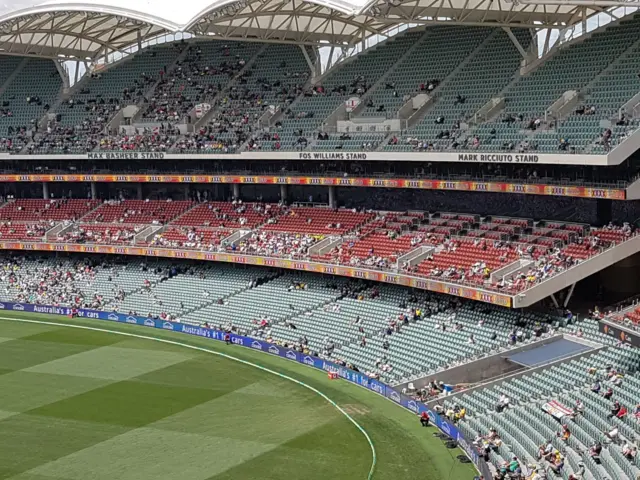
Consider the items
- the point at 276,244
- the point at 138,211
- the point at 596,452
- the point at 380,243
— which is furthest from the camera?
the point at 138,211

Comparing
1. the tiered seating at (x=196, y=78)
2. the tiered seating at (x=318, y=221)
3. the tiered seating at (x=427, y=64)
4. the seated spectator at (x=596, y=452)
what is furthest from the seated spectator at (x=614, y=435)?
the tiered seating at (x=196, y=78)

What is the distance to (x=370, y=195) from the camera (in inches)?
2323

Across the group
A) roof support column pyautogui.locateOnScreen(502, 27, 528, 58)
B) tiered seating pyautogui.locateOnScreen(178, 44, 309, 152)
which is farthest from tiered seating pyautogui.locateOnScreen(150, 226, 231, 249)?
roof support column pyautogui.locateOnScreen(502, 27, 528, 58)

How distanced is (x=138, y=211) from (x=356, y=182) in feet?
64.7

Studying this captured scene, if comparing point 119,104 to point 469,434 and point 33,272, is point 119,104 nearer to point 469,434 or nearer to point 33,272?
point 33,272

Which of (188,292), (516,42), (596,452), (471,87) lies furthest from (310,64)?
(596,452)

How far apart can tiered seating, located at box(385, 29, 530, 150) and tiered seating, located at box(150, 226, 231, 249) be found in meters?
14.0

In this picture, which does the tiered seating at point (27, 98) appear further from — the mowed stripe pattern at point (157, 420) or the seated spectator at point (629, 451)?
the seated spectator at point (629, 451)

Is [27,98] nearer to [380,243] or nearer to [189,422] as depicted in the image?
[380,243]

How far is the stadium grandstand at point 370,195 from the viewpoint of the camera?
1519 inches

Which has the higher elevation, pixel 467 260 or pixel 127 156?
pixel 127 156

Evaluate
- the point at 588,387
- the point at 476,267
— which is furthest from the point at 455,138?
the point at 588,387

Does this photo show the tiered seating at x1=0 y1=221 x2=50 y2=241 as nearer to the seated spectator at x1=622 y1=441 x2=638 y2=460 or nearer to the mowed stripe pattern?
the mowed stripe pattern

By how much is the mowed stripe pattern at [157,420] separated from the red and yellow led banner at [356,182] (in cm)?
1414
